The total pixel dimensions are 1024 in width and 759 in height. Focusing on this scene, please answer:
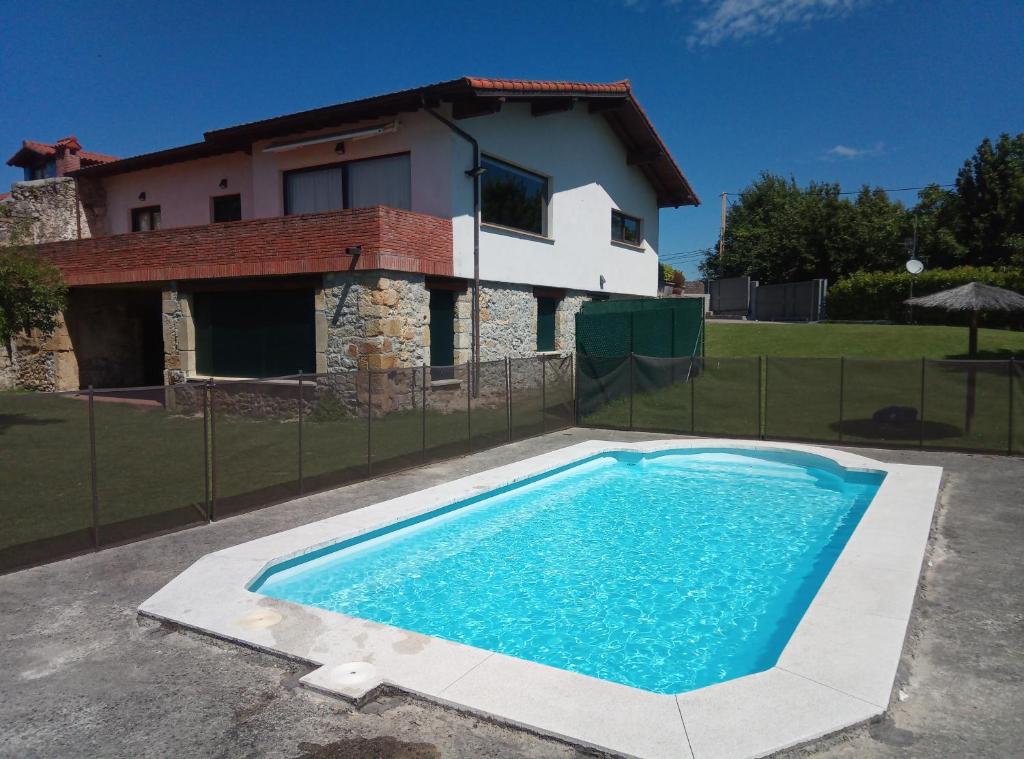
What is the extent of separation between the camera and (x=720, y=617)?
6.52 metres

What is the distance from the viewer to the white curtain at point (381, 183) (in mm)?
17188

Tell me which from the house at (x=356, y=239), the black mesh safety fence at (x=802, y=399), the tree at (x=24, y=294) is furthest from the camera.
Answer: the house at (x=356, y=239)

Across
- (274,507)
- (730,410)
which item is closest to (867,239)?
(730,410)

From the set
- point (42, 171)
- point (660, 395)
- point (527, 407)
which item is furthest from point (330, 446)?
point (42, 171)

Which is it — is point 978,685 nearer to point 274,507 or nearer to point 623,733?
point 623,733

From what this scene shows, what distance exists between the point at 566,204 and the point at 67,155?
20.8 metres

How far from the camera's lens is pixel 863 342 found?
1040 inches

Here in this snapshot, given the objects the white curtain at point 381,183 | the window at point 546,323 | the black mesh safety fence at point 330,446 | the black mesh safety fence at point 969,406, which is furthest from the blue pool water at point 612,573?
the window at point 546,323

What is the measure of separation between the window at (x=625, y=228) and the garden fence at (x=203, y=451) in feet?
42.7

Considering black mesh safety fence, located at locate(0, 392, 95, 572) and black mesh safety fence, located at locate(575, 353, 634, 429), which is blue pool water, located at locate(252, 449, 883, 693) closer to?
black mesh safety fence, located at locate(0, 392, 95, 572)

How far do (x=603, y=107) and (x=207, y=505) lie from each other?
17.9 meters

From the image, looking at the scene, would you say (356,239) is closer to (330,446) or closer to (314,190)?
(314,190)

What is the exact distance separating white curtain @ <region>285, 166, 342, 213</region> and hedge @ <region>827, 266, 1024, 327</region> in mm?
25306

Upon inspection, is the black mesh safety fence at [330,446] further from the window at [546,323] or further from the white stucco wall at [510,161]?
the window at [546,323]
